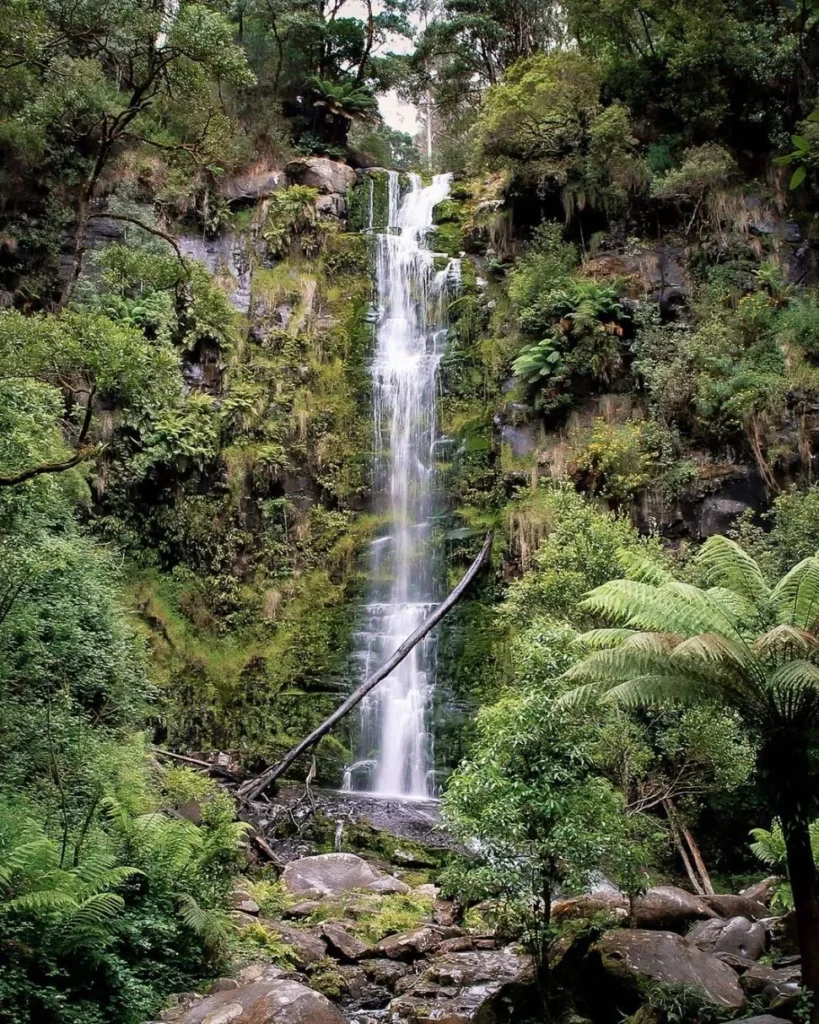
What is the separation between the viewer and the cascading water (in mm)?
14688

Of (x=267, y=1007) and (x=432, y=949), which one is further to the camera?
(x=432, y=949)

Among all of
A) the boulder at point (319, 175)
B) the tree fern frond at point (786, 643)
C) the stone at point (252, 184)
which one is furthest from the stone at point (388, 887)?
the boulder at point (319, 175)

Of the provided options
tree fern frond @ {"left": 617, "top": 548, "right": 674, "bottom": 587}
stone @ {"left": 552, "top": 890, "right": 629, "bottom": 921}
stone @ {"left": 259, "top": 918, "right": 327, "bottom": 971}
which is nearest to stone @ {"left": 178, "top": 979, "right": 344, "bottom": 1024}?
stone @ {"left": 259, "top": 918, "right": 327, "bottom": 971}

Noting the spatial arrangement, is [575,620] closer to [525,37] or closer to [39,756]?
[39,756]

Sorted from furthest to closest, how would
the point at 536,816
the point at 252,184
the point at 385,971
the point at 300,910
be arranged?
the point at 252,184, the point at 300,910, the point at 385,971, the point at 536,816

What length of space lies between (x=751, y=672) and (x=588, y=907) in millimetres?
3557

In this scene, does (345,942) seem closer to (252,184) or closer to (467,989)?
(467,989)

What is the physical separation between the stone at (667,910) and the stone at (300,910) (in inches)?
147

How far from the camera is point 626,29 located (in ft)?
63.2

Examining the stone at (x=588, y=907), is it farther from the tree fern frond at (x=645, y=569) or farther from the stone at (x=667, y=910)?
the tree fern frond at (x=645, y=569)

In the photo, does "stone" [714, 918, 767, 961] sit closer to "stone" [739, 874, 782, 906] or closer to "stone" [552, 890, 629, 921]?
"stone" [552, 890, 629, 921]

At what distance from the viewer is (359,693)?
44.3 feet

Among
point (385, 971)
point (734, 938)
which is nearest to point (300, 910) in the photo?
point (385, 971)

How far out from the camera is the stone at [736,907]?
8.84 meters
